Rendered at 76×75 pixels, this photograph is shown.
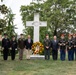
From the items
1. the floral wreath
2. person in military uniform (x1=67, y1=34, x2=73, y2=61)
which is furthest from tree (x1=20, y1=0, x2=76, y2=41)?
person in military uniform (x1=67, y1=34, x2=73, y2=61)

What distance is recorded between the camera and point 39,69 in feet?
41.8

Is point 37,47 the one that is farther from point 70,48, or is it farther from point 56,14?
point 56,14

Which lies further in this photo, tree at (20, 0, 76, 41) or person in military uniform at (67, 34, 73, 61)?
tree at (20, 0, 76, 41)

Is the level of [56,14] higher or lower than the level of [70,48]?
higher

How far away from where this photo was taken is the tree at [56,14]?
4662 cm

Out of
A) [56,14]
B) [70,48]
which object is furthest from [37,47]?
[56,14]

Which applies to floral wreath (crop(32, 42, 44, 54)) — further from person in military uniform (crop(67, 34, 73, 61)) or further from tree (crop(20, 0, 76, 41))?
tree (crop(20, 0, 76, 41))

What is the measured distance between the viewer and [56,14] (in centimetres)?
4628

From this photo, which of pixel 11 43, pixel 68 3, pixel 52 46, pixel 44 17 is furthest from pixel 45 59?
pixel 68 3

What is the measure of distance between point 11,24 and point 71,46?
10.6 metres

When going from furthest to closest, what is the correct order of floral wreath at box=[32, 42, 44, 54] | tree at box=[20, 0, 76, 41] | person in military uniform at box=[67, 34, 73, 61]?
1. tree at box=[20, 0, 76, 41]
2. floral wreath at box=[32, 42, 44, 54]
3. person in military uniform at box=[67, 34, 73, 61]

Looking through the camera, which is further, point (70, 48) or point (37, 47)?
point (37, 47)

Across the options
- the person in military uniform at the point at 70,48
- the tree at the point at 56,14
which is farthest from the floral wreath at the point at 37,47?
the tree at the point at 56,14

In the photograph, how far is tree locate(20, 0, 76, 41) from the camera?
4662cm
